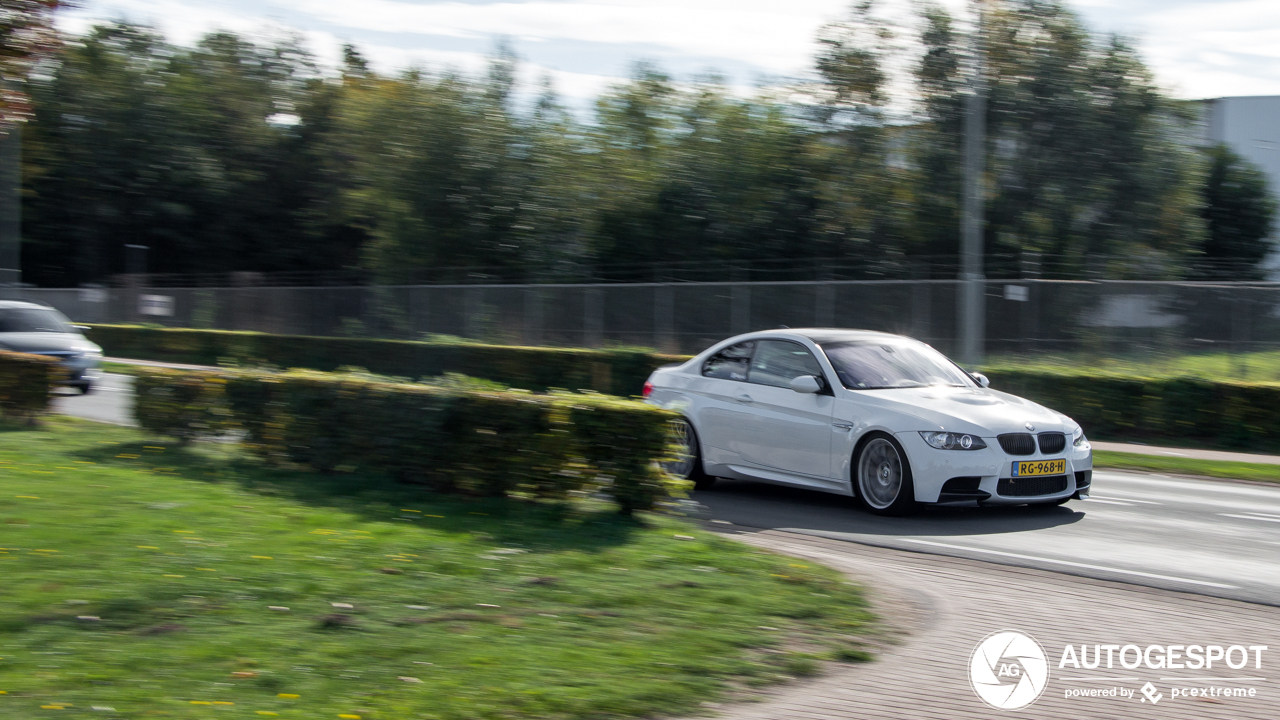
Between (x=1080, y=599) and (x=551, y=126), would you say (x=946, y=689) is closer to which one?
(x=1080, y=599)

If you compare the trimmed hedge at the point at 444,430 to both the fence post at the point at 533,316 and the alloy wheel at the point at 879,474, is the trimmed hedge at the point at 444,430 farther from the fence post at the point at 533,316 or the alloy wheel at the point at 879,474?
the fence post at the point at 533,316

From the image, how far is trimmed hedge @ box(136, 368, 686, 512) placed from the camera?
8.27 m

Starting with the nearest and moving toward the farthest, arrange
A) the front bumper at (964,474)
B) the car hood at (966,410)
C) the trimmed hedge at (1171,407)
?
the front bumper at (964,474) → the car hood at (966,410) → the trimmed hedge at (1171,407)

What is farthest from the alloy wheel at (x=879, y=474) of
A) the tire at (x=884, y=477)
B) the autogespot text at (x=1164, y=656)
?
the autogespot text at (x=1164, y=656)

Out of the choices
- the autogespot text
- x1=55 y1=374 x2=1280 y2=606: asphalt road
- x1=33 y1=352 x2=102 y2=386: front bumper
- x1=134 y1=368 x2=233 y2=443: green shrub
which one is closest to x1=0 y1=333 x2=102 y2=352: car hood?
x1=33 y1=352 x2=102 y2=386: front bumper

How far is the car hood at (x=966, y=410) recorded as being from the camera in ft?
30.0

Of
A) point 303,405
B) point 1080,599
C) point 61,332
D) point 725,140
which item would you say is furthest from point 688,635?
point 725,140

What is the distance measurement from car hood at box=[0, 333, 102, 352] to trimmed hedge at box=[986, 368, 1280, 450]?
16784 mm

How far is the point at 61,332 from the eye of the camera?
20.8 metres

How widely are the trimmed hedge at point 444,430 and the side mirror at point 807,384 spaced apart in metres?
1.77

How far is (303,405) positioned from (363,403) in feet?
2.62

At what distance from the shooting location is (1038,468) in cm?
926

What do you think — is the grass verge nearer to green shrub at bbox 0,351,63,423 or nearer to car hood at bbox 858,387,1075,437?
car hood at bbox 858,387,1075,437

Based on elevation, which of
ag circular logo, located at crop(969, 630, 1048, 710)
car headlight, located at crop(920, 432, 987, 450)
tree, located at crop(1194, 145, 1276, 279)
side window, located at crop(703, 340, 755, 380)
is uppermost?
tree, located at crop(1194, 145, 1276, 279)
